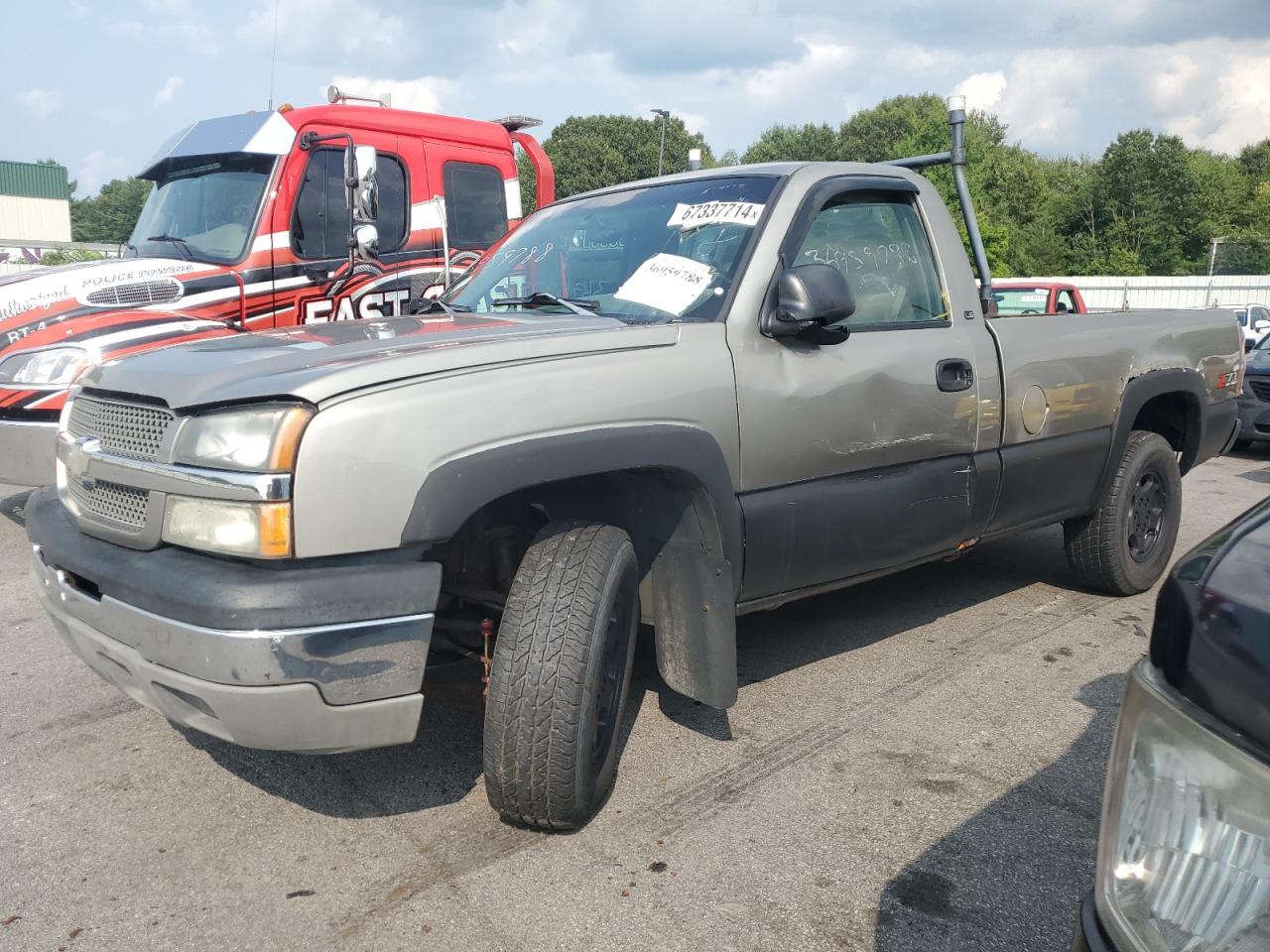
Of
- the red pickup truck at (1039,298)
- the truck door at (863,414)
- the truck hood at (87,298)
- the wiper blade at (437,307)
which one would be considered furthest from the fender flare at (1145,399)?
the red pickup truck at (1039,298)

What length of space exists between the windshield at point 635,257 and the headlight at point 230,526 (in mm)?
1337

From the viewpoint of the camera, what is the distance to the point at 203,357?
2.70 meters

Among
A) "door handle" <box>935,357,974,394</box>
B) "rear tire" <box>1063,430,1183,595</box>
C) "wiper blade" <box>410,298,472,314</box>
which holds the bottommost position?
"rear tire" <box>1063,430,1183,595</box>

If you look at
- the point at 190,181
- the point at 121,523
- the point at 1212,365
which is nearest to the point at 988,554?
the point at 1212,365

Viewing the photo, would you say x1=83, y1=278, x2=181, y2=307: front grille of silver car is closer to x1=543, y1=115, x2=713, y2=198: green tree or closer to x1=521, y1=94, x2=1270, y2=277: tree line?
x1=521, y1=94, x2=1270, y2=277: tree line

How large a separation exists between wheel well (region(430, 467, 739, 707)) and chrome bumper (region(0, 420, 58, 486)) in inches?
128

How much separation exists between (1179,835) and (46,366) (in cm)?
562

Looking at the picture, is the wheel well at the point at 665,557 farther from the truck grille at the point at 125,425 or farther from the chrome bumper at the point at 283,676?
the truck grille at the point at 125,425

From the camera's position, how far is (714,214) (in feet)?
11.4

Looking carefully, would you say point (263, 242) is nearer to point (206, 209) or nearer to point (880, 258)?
point (206, 209)

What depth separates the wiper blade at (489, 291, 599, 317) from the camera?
3365 millimetres

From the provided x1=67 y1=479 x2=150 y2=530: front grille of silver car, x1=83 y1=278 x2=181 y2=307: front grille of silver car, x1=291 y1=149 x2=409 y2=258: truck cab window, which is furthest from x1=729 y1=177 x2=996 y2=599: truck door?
x1=83 y1=278 x2=181 y2=307: front grille of silver car

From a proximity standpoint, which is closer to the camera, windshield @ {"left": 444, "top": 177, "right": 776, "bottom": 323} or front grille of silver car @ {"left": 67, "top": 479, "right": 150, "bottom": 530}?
front grille of silver car @ {"left": 67, "top": 479, "right": 150, "bottom": 530}

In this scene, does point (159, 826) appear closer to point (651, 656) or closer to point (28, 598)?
point (651, 656)
